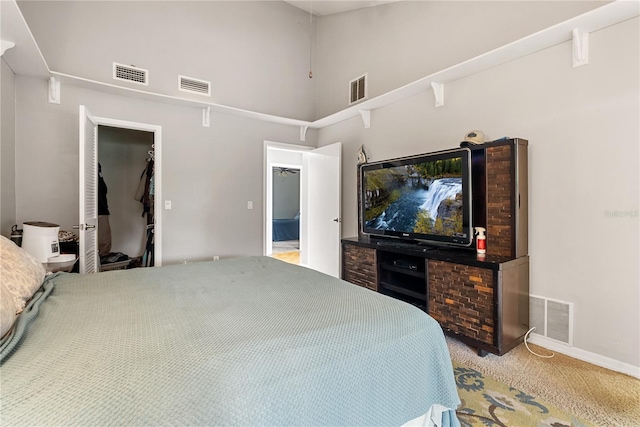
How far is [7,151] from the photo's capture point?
2562 mm

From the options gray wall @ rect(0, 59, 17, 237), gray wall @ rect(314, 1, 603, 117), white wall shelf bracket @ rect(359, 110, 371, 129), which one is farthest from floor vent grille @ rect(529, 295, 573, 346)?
gray wall @ rect(0, 59, 17, 237)

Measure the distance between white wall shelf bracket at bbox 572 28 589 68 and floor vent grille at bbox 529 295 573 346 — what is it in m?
1.73

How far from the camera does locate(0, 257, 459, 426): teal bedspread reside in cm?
72

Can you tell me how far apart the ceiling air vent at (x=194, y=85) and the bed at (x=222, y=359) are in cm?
279

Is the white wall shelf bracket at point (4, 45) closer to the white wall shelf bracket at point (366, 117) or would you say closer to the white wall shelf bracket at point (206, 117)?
the white wall shelf bracket at point (206, 117)

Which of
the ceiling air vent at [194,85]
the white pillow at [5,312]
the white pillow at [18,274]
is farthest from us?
the ceiling air vent at [194,85]

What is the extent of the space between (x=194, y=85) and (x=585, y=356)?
176 inches

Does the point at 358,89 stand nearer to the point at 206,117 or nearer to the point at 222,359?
the point at 206,117

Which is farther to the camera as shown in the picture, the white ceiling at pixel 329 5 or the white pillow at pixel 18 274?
the white ceiling at pixel 329 5

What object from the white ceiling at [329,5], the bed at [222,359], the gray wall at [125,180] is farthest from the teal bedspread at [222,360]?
the white ceiling at [329,5]

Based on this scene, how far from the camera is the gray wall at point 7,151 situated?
2445 millimetres

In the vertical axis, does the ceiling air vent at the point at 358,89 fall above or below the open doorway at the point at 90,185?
above

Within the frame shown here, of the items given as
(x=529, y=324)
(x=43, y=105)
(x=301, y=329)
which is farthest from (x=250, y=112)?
(x=529, y=324)

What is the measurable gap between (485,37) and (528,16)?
0.35 m
